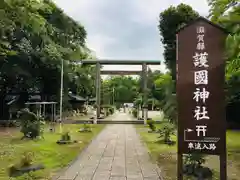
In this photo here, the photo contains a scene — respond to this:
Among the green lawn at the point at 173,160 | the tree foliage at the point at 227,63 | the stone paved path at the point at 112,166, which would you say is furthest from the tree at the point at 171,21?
the tree foliage at the point at 227,63

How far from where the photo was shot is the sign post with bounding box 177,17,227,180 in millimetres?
4938

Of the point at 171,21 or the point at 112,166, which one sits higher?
the point at 171,21

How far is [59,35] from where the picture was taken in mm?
24062

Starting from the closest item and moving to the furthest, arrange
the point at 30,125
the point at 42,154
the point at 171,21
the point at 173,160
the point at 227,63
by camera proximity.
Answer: the point at 227,63 → the point at 173,160 → the point at 42,154 → the point at 30,125 → the point at 171,21

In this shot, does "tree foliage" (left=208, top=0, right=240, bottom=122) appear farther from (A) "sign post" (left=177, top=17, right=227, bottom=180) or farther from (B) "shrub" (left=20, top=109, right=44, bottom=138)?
(B) "shrub" (left=20, top=109, right=44, bottom=138)

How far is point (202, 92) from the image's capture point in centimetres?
501

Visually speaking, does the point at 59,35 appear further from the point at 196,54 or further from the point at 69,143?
the point at 196,54

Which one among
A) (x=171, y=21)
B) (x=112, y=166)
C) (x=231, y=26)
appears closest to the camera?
(x=231, y=26)

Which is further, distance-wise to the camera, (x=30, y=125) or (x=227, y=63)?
(x=30, y=125)

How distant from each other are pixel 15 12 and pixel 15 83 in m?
18.3

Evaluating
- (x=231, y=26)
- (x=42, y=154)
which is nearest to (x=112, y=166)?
(x=42, y=154)

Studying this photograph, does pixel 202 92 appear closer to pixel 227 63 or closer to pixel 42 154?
pixel 227 63

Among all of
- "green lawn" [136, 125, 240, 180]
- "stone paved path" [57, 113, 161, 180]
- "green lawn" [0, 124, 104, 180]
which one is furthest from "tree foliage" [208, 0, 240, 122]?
"green lawn" [0, 124, 104, 180]

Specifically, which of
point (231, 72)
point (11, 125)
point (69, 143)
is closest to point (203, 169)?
point (231, 72)
